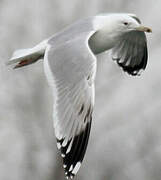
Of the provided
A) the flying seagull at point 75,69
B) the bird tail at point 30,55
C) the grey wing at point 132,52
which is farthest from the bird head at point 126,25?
the bird tail at point 30,55

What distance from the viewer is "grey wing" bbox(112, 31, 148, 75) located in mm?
5445

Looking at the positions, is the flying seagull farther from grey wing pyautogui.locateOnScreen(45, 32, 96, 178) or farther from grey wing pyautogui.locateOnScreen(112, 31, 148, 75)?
grey wing pyautogui.locateOnScreen(112, 31, 148, 75)

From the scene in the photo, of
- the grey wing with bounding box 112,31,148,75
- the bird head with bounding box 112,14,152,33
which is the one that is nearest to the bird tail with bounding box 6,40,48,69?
the bird head with bounding box 112,14,152,33

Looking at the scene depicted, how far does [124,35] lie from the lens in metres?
5.42

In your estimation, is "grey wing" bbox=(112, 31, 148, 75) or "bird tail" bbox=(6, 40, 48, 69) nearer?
"bird tail" bbox=(6, 40, 48, 69)

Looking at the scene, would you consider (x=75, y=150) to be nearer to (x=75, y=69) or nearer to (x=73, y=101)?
(x=73, y=101)

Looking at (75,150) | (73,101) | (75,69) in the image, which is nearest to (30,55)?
(75,69)

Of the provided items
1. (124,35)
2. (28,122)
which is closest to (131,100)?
(28,122)

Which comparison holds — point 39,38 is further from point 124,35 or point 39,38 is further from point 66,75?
point 66,75

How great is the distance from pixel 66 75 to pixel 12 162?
2.86 meters

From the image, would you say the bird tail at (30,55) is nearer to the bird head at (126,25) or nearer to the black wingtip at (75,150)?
the bird head at (126,25)

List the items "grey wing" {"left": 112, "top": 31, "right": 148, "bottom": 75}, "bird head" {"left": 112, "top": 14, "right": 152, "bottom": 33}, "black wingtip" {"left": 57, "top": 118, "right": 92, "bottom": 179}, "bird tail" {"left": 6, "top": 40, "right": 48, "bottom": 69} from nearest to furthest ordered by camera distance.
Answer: "black wingtip" {"left": 57, "top": 118, "right": 92, "bottom": 179}
"bird tail" {"left": 6, "top": 40, "right": 48, "bottom": 69}
"bird head" {"left": 112, "top": 14, "right": 152, "bottom": 33}
"grey wing" {"left": 112, "top": 31, "right": 148, "bottom": 75}

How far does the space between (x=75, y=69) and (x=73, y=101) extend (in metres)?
0.18

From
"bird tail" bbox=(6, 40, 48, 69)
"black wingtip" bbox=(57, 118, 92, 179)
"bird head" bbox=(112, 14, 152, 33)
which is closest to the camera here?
"black wingtip" bbox=(57, 118, 92, 179)
